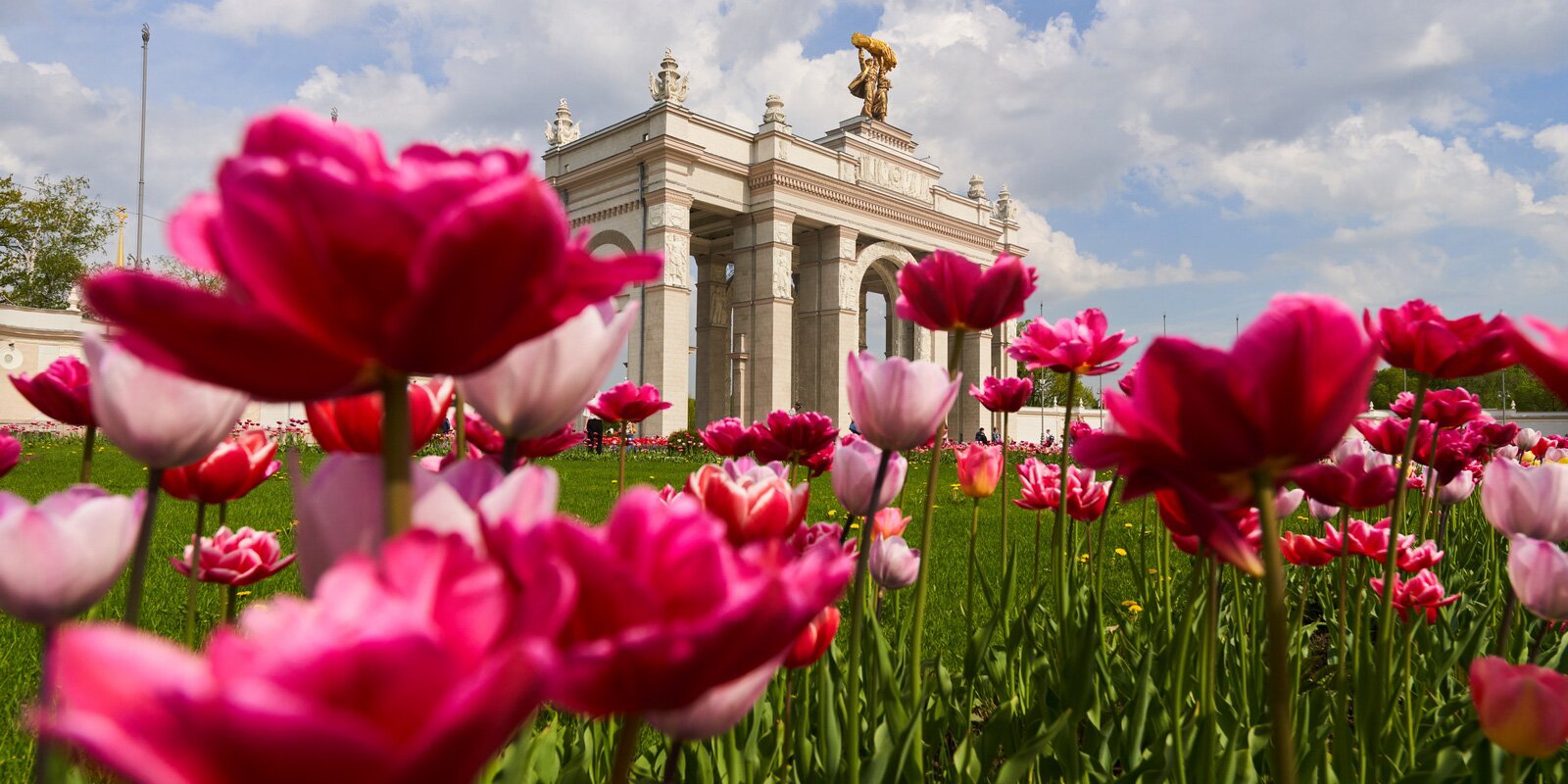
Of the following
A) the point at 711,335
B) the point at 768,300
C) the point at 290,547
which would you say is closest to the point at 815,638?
the point at 290,547

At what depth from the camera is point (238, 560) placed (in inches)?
57.2

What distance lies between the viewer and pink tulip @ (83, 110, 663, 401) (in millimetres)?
405

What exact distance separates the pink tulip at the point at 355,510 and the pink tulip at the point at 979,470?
79.2 inches

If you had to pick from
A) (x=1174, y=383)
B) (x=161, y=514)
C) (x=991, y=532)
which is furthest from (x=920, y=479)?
(x=1174, y=383)

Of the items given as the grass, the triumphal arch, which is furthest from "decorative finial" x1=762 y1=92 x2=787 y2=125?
the grass

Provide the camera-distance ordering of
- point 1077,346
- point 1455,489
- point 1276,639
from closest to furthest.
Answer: point 1276,639 → point 1077,346 → point 1455,489

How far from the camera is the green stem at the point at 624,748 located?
1.85ft

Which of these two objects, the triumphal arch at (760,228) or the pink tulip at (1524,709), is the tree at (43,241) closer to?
the triumphal arch at (760,228)

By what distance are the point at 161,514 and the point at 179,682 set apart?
796cm

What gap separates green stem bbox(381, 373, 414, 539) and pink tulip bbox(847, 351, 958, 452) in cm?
79

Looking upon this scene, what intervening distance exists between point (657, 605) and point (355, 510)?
0.21 meters

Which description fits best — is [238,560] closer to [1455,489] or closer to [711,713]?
[711,713]

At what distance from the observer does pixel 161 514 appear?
22.3 ft

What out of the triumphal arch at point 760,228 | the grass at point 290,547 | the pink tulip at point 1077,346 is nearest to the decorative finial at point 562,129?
the triumphal arch at point 760,228
